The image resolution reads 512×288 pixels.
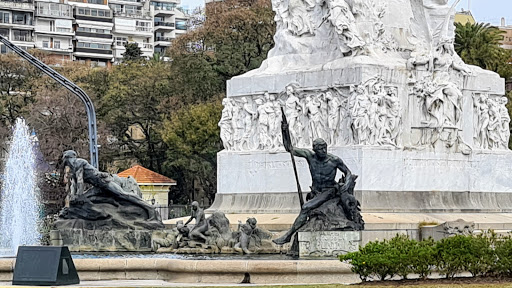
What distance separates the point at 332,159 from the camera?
29.0 meters

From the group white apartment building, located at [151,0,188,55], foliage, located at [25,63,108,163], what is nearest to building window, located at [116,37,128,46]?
white apartment building, located at [151,0,188,55]

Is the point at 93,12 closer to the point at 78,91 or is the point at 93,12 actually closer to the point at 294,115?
the point at 78,91

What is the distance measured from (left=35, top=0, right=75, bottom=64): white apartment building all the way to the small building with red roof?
171 ft

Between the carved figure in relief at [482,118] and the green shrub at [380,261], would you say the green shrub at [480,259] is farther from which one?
the carved figure in relief at [482,118]

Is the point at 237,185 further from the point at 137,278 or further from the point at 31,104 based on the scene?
the point at 31,104

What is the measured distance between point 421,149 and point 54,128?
40266mm

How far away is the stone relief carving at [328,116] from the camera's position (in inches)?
1480

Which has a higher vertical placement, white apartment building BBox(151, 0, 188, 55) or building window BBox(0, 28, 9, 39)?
white apartment building BBox(151, 0, 188, 55)

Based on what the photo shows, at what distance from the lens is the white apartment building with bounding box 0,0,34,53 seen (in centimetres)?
11825

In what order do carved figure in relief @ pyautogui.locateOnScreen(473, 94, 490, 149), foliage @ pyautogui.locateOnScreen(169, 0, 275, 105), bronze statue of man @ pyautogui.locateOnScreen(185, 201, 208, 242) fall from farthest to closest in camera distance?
foliage @ pyautogui.locateOnScreen(169, 0, 275, 105), carved figure in relief @ pyautogui.locateOnScreen(473, 94, 490, 149), bronze statue of man @ pyautogui.locateOnScreen(185, 201, 208, 242)

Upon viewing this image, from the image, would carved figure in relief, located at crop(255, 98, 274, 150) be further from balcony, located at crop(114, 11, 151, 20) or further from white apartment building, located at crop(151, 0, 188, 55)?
white apartment building, located at crop(151, 0, 188, 55)

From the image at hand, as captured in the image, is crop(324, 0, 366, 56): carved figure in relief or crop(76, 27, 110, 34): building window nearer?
crop(324, 0, 366, 56): carved figure in relief

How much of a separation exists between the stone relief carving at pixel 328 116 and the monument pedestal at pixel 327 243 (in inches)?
358

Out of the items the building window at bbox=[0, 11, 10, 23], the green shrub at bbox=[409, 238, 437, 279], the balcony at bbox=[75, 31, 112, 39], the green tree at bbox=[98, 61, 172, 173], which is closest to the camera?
the green shrub at bbox=[409, 238, 437, 279]
